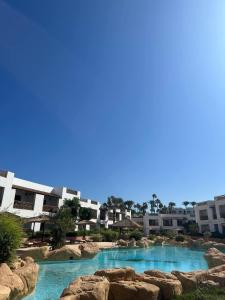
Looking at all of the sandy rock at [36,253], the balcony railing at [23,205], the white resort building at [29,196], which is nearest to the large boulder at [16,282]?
the sandy rock at [36,253]

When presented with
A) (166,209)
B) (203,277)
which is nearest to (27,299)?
(203,277)

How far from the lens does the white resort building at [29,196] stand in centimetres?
3169

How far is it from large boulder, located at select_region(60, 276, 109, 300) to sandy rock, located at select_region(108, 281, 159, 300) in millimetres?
270

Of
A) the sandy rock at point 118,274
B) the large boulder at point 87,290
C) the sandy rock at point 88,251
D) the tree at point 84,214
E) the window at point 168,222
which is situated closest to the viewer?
the large boulder at point 87,290

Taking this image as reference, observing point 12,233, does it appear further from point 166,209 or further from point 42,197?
point 166,209

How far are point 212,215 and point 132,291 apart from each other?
5543cm

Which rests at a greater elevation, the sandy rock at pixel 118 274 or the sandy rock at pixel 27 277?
the sandy rock at pixel 118 274

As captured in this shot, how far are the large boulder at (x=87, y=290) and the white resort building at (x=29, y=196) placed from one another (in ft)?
73.4

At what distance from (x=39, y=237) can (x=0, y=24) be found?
23.8 metres

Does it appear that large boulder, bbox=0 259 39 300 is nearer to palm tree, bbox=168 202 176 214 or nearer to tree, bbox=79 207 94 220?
tree, bbox=79 207 94 220

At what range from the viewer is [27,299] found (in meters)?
7.68

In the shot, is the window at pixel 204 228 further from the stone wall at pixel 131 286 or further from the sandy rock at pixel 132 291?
the sandy rock at pixel 132 291

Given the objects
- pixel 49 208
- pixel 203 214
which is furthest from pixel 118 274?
pixel 203 214

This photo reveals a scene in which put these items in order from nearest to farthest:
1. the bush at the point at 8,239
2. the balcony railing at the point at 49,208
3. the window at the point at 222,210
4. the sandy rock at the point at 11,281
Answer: the sandy rock at the point at 11,281
the bush at the point at 8,239
the balcony railing at the point at 49,208
the window at the point at 222,210
